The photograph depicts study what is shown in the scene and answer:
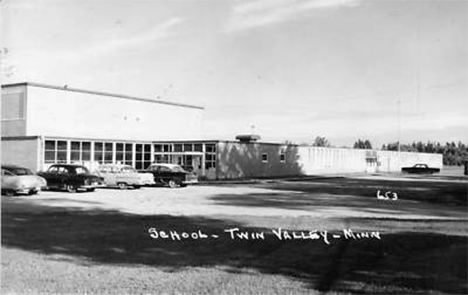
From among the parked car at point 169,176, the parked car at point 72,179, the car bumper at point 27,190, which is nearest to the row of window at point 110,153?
the parked car at point 169,176

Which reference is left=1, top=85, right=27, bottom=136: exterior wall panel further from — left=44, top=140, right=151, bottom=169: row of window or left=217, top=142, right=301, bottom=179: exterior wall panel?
left=217, top=142, right=301, bottom=179: exterior wall panel

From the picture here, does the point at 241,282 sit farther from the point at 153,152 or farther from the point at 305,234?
the point at 153,152

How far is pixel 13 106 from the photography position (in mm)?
44281

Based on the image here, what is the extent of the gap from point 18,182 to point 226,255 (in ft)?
58.3

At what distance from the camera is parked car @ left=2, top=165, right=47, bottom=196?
24156 millimetres

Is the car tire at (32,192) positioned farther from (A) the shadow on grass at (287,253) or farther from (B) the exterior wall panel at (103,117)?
(B) the exterior wall panel at (103,117)

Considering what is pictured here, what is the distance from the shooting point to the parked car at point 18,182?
79.3 feet

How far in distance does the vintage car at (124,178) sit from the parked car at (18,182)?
5882 millimetres

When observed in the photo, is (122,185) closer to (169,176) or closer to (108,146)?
(169,176)

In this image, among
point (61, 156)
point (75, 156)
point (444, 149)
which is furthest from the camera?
point (444, 149)

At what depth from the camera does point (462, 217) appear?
16.1m

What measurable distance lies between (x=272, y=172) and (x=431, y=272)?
43483 mm

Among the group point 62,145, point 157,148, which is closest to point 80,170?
point 62,145

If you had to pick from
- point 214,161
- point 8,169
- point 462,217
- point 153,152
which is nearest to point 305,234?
point 462,217
